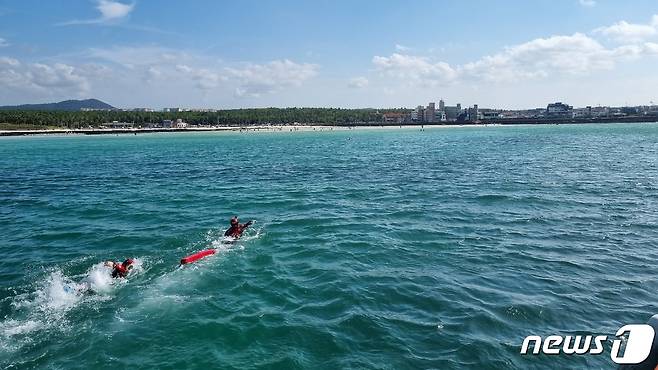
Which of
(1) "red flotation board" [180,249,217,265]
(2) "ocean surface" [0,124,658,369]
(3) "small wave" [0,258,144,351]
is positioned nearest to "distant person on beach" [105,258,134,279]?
(3) "small wave" [0,258,144,351]

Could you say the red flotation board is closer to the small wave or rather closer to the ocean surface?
the ocean surface

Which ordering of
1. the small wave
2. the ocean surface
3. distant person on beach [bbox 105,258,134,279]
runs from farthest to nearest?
distant person on beach [bbox 105,258,134,279] → the small wave → the ocean surface

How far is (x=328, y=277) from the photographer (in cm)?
2331

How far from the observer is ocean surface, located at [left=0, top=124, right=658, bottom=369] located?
641 inches

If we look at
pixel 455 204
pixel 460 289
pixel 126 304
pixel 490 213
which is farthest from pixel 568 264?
pixel 126 304

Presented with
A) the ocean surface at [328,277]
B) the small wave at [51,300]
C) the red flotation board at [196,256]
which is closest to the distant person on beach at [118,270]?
the small wave at [51,300]

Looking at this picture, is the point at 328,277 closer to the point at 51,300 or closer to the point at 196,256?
the point at 196,256

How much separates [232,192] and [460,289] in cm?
3279

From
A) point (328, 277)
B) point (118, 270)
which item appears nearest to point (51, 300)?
point (118, 270)

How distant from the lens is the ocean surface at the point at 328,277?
53.4 ft

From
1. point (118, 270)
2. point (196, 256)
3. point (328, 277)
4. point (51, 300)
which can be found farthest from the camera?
point (196, 256)

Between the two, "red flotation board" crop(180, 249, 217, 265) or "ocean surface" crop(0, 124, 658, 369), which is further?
"red flotation board" crop(180, 249, 217, 265)

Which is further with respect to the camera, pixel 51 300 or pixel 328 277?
pixel 328 277

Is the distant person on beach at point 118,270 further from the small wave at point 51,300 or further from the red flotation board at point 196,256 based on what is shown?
the red flotation board at point 196,256
